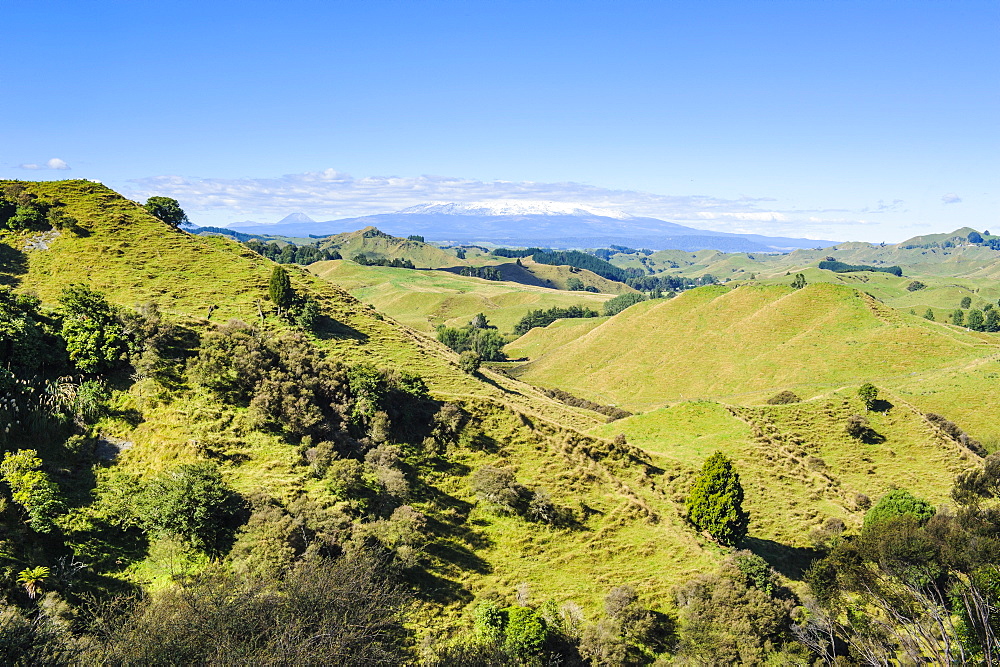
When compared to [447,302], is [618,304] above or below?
below

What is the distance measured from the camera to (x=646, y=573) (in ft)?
86.5

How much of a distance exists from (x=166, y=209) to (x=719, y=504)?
2420 inches

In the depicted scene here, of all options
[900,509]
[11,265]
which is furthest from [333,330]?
[900,509]

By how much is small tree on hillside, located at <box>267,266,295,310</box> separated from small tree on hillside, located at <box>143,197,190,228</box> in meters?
23.5

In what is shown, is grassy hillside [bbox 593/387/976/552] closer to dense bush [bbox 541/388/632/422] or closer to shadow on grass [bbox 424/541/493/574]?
dense bush [bbox 541/388/632/422]

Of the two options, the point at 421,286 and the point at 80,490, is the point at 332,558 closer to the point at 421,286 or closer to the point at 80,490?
the point at 80,490

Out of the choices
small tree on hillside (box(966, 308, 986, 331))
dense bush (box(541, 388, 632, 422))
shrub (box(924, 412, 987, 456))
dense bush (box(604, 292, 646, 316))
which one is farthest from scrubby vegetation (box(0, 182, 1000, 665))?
dense bush (box(604, 292, 646, 316))

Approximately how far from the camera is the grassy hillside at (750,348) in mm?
71812

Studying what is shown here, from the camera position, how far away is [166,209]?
193 ft

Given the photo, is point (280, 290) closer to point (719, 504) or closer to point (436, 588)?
point (436, 588)

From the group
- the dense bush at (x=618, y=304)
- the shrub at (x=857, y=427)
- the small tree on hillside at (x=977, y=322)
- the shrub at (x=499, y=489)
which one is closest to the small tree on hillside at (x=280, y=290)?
the shrub at (x=499, y=489)

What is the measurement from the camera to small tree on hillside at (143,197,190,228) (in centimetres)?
5812

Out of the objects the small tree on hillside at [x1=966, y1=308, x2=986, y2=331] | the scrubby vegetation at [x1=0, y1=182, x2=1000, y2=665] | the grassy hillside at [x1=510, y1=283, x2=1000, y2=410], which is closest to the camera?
the scrubby vegetation at [x1=0, y1=182, x2=1000, y2=665]

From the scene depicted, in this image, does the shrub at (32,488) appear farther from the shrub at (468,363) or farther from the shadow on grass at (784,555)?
the shadow on grass at (784,555)
